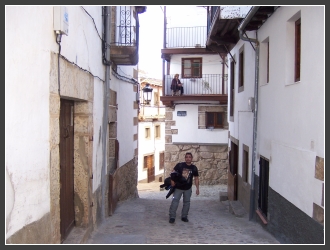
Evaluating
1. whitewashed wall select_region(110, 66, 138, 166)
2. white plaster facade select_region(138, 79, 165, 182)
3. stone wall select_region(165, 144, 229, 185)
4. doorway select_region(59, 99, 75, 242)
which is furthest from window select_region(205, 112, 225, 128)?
doorway select_region(59, 99, 75, 242)

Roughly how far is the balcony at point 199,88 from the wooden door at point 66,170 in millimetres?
11103

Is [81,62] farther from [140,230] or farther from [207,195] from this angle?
[207,195]

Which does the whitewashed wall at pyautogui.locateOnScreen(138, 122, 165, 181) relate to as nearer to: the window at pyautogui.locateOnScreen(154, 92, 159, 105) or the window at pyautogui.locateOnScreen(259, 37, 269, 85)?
the window at pyautogui.locateOnScreen(154, 92, 159, 105)

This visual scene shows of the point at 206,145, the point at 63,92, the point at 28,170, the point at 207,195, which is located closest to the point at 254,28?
the point at 63,92

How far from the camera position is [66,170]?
538 centimetres

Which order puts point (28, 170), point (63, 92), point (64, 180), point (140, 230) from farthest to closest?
point (140, 230) < point (64, 180) < point (63, 92) < point (28, 170)

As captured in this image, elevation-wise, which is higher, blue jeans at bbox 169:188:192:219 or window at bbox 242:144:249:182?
window at bbox 242:144:249:182

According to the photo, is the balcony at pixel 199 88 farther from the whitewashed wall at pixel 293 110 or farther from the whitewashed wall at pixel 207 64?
the whitewashed wall at pixel 293 110

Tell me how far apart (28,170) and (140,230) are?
3993 mm

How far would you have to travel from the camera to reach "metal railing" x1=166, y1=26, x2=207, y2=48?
16.9 m

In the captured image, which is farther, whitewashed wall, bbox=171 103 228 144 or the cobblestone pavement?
whitewashed wall, bbox=171 103 228 144

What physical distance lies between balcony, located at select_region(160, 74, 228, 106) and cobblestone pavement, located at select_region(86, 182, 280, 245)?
7.14m

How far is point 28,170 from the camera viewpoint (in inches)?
130

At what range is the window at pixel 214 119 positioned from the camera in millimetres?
17156
